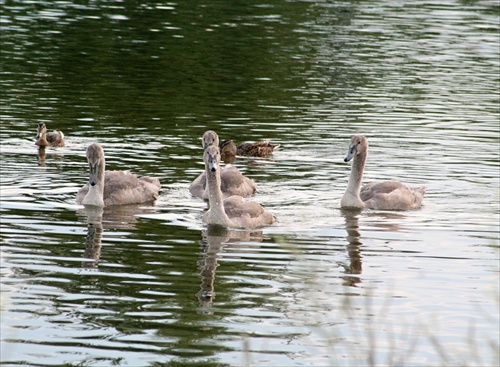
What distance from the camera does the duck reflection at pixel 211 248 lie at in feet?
47.0

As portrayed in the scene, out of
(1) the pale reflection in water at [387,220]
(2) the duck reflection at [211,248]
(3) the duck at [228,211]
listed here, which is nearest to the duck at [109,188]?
(3) the duck at [228,211]

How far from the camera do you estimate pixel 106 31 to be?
4872 cm

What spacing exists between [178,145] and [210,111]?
5138 millimetres

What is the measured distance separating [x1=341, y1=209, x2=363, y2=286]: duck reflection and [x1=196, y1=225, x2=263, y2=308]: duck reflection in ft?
4.72

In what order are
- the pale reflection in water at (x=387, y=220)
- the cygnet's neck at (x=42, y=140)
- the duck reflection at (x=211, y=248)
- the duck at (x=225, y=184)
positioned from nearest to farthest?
the duck reflection at (x=211, y=248) → the pale reflection in water at (x=387, y=220) → the duck at (x=225, y=184) → the cygnet's neck at (x=42, y=140)

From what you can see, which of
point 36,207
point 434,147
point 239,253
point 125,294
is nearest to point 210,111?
point 434,147

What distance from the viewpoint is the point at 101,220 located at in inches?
754

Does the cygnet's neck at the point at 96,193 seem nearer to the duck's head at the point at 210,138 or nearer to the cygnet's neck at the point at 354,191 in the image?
the duck's head at the point at 210,138

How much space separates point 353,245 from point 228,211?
2676 mm

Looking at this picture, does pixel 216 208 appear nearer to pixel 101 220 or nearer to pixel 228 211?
pixel 228 211

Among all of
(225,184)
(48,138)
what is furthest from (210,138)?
(48,138)

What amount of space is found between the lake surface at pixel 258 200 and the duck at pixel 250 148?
1.36ft

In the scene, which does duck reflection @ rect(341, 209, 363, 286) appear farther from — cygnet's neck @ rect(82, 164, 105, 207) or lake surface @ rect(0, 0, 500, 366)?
cygnet's neck @ rect(82, 164, 105, 207)

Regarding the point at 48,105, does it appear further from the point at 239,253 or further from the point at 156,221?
the point at 239,253
